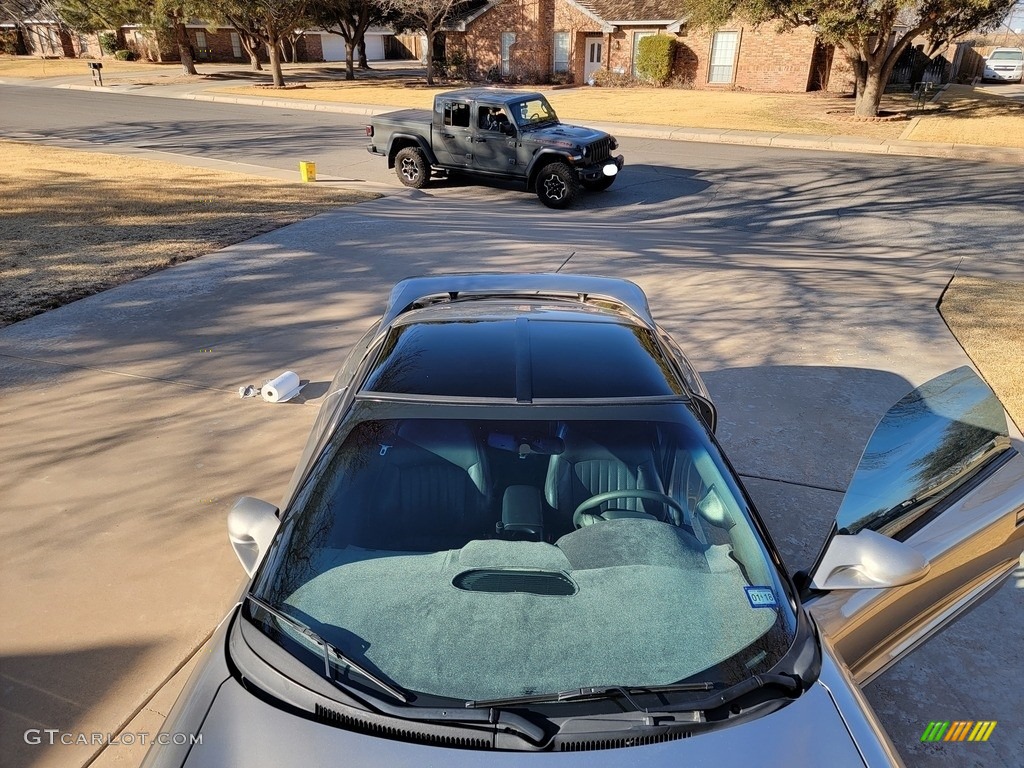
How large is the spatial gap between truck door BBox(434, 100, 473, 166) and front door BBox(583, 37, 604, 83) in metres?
25.6

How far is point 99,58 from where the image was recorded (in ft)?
163

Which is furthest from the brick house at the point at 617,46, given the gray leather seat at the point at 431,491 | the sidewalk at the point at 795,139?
the gray leather seat at the point at 431,491

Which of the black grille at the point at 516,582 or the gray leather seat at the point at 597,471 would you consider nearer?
the black grille at the point at 516,582

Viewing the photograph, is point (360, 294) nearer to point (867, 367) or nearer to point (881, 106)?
point (867, 367)

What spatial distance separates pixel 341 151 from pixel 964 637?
17.3m

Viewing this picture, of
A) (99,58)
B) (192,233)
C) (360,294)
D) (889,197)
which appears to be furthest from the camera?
(99,58)

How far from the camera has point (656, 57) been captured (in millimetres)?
33594

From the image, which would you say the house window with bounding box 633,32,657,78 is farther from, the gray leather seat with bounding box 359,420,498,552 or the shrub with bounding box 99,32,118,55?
the gray leather seat with bounding box 359,420,498,552

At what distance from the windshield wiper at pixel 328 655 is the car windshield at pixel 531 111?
39.8ft

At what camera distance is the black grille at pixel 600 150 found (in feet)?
41.6

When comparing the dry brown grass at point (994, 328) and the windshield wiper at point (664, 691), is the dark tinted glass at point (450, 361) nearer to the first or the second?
the windshield wiper at point (664, 691)

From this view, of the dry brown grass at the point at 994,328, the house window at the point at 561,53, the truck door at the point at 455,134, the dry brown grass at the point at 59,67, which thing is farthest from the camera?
the dry brown grass at the point at 59,67

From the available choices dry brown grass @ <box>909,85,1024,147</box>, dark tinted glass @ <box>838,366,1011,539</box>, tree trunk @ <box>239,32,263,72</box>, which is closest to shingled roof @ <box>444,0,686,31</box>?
tree trunk @ <box>239,32,263,72</box>

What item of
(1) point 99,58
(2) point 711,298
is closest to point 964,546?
(2) point 711,298
